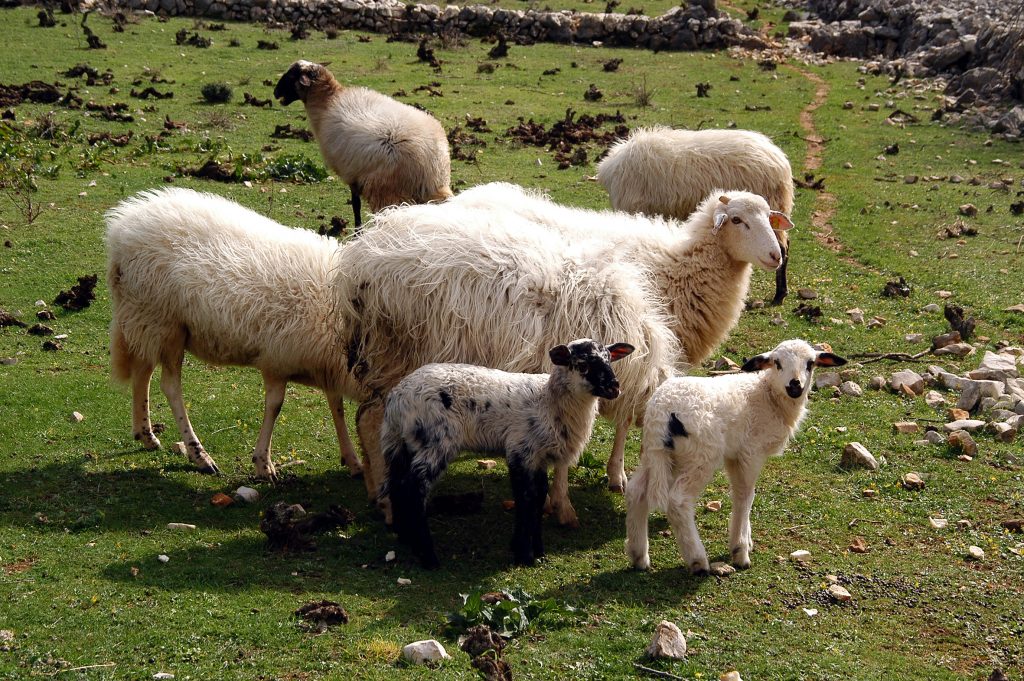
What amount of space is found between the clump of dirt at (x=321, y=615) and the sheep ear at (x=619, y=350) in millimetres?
2383

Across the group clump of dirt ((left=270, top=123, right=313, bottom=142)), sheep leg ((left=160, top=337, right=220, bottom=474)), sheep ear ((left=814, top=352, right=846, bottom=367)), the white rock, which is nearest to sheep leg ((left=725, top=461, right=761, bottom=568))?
sheep ear ((left=814, top=352, right=846, bottom=367))

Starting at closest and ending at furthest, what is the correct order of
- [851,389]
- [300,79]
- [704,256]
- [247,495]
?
[247,495] → [704,256] → [851,389] → [300,79]

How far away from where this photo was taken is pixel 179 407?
28.2ft

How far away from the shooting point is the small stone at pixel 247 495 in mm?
7895

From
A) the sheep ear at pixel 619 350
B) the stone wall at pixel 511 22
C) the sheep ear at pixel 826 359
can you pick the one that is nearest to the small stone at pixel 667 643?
the sheep ear at pixel 619 350

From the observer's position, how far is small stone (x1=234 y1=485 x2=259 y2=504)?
789 cm

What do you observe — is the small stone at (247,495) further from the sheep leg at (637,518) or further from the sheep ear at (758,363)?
the sheep ear at (758,363)

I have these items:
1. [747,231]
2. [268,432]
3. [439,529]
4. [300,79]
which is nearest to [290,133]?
[300,79]

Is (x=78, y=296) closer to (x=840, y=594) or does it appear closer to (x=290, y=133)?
(x=290, y=133)

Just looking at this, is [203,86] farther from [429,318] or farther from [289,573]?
[289,573]

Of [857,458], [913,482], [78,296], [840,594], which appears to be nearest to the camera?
[840,594]

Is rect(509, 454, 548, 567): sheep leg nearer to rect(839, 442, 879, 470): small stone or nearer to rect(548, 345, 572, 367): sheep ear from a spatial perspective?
rect(548, 345, 572, 367): sheep ear

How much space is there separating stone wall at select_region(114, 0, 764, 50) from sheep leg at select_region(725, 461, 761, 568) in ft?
76.0

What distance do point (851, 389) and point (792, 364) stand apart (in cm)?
362
